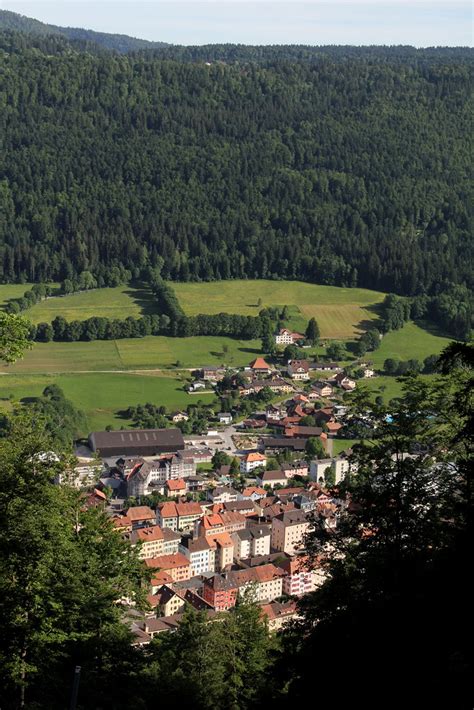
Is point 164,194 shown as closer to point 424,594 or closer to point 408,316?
point 408,316

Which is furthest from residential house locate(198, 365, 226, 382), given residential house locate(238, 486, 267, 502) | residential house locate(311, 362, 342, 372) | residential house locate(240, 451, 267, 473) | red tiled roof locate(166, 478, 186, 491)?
residential house locate(238, 486, 267, 502)

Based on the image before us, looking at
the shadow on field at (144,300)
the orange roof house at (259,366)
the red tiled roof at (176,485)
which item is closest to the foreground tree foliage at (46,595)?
the red tiled roof at (176,485)

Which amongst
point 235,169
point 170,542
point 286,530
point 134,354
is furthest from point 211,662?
point 235,169

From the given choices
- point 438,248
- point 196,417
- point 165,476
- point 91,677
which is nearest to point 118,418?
point 196,417

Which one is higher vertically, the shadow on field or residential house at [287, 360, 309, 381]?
the shadow on field

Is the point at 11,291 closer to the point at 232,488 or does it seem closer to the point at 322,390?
the point at 322,390

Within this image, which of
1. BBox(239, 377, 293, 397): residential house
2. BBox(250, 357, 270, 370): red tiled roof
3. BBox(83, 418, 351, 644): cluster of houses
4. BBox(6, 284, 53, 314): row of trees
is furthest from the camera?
BBox(6, 284, 53, 314): row of trees

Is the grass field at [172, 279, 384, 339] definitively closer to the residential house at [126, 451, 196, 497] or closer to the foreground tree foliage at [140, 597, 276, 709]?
the residential house at [126, 451, 196, 497]
